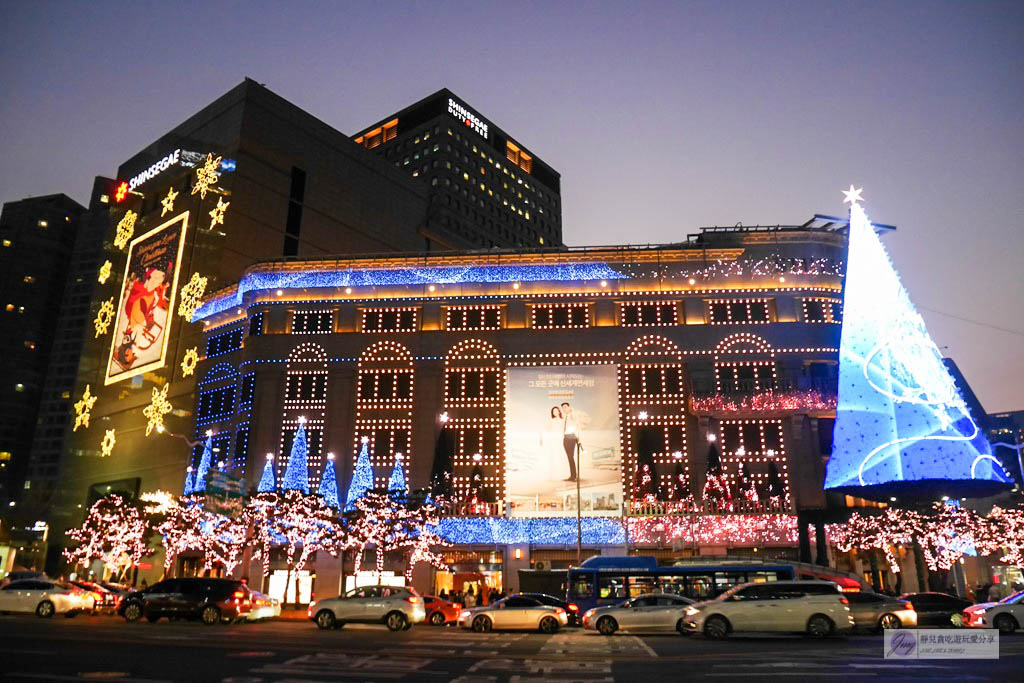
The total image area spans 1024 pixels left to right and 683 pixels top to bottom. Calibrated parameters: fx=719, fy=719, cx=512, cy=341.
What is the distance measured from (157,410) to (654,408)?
3979 cm

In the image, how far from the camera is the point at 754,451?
45.0 meters

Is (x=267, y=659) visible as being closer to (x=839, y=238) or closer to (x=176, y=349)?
(x=839, y=238)

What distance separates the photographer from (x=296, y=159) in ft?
223

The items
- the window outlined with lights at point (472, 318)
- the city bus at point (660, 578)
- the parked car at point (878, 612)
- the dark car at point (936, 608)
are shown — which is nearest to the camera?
the parked car at point (878, 612)

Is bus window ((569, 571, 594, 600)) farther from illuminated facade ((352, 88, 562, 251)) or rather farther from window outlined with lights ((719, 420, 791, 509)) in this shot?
illuminated facade ((352, 88, 562, 251))

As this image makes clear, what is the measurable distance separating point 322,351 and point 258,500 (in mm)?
14121

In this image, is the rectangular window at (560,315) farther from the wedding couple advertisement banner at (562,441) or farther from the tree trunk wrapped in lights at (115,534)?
the tree trunk wrapped in lights at (115,534)

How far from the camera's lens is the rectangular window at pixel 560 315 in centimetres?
4881

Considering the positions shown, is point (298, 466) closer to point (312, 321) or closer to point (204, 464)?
point (204, 464)

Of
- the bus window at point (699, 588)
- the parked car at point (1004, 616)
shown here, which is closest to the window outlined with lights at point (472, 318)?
the bus window at point (699, 588)

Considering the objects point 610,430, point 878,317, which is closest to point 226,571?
point 610,430

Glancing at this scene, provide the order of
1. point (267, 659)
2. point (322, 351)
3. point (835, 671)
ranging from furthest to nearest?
point (322, 351), point (267, 659), point (835, 671)

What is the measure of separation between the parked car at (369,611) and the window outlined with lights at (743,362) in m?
27.9

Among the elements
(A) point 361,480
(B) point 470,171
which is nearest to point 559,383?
(A) point 361,480
